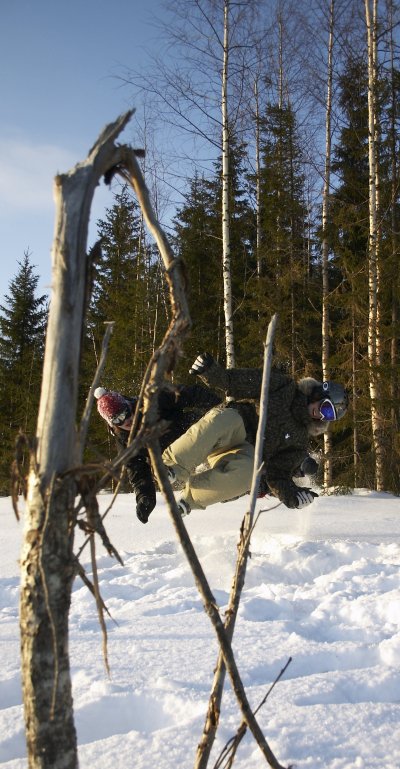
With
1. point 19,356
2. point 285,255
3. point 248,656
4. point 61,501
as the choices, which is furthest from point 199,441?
point 19,356

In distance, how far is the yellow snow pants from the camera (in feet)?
14.4

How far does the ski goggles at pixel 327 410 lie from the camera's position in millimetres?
4605

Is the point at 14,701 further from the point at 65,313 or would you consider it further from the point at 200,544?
the point at 200,544

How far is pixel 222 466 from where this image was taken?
15.2 ft

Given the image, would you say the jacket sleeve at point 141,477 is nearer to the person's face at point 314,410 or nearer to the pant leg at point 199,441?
the pant leg at point 199,441

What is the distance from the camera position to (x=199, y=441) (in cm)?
436

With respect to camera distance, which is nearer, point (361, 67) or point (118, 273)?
point (361, 67)

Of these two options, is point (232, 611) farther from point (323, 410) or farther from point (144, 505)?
point (323, 410)

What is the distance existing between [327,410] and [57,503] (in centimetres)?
405

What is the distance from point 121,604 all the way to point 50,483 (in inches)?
105

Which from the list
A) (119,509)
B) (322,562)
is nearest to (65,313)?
(322,562)

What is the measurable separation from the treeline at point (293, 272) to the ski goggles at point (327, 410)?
3358 mm

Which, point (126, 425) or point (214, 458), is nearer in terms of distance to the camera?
point (126, 425)

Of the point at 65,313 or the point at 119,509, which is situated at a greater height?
the point at 65,313
